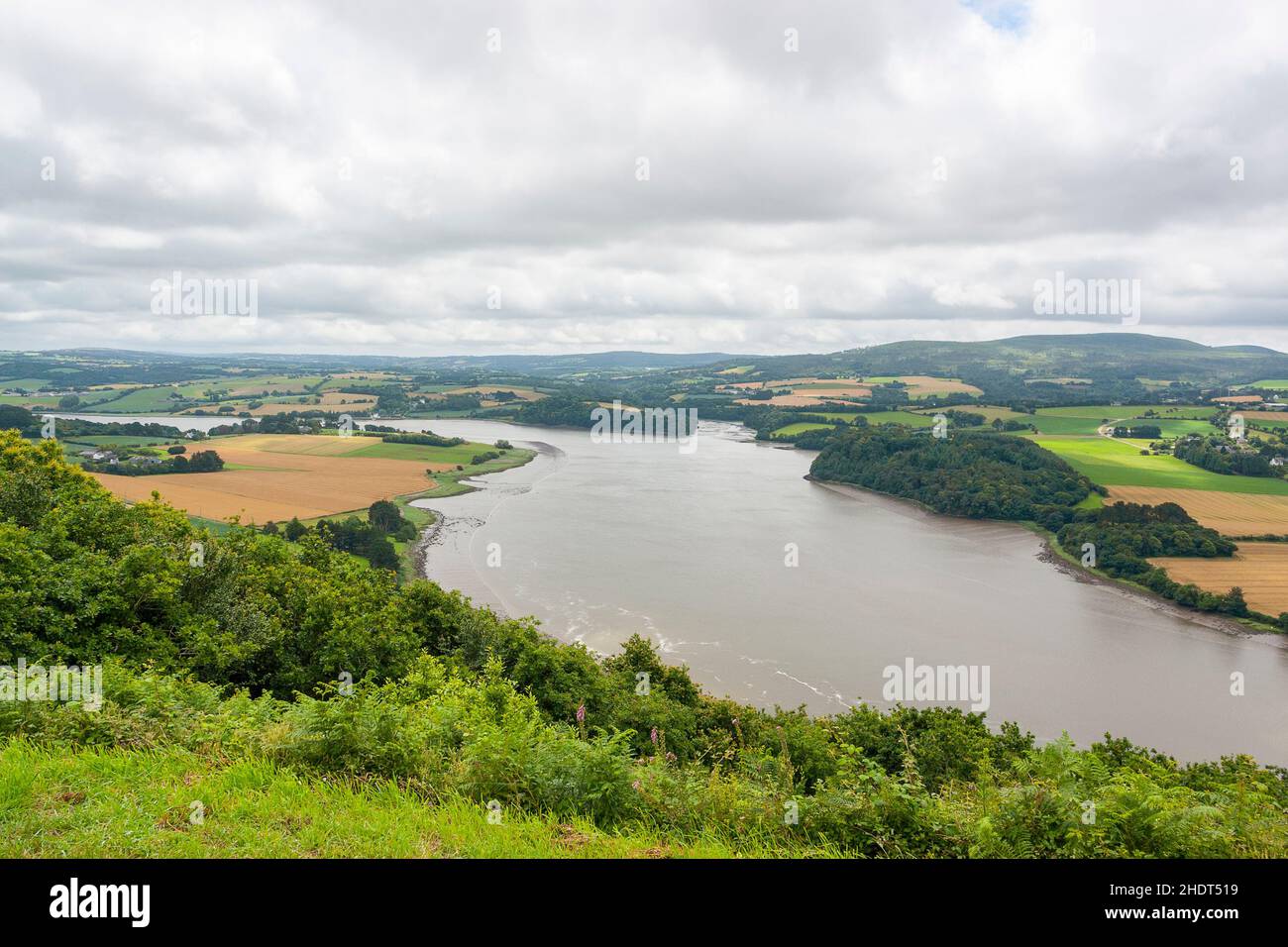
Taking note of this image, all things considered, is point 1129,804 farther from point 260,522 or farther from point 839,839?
point 260,522

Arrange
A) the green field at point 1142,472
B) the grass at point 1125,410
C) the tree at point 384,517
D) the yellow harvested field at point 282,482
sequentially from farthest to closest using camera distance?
the grass at point 1125,410
the green field at point 1142,472
the yellow harvested field at point 282,482
the tree at point 384,517

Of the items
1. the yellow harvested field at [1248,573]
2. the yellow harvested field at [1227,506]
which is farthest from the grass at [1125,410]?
the yellow harvested field at [1248,573]

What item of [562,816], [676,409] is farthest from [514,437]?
[562,816]

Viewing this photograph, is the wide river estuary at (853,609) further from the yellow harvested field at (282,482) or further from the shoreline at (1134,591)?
the yellow harvested field at (282,482)

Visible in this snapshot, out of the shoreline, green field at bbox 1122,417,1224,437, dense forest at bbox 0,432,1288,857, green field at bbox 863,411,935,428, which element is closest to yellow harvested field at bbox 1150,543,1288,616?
the shoreline

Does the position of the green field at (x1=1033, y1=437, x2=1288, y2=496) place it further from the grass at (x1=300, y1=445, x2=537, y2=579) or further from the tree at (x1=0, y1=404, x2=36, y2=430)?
the tree at (x1=0, y1=404, x2=36, y2=430)

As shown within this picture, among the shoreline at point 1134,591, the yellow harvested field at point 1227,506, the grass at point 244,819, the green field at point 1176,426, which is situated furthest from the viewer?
the green field at point 1176,426

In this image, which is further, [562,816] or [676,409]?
[676,409]
